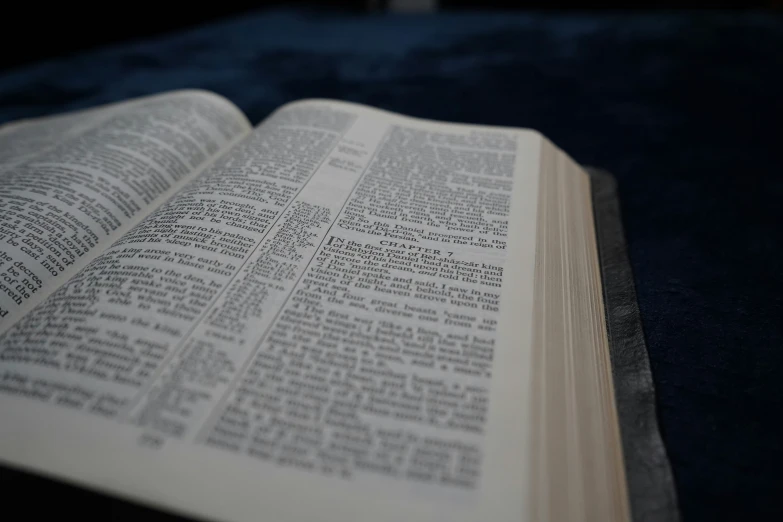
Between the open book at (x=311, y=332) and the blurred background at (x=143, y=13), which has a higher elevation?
the blurred background at (x=143, y=13)

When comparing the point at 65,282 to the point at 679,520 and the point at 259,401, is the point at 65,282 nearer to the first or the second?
the point at 259,401

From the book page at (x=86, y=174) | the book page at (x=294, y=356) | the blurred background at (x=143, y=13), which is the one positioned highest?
the blurred background at (x=143, y=13)

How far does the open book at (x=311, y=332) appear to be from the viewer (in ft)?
0.88

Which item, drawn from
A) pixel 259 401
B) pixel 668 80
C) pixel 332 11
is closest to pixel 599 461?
pixel 259 401

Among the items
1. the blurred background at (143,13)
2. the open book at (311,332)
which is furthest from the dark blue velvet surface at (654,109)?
the blurred background at (143,13)

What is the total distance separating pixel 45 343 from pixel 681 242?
52 centimetres

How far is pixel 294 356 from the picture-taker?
32 cm

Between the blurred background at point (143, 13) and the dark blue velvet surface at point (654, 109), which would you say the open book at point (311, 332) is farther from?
the blurred background at point (143, 13)

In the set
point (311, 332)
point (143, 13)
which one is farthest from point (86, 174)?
point (143, 13)

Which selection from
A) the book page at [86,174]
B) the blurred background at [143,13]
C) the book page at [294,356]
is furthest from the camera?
the blurred background at [143,13]

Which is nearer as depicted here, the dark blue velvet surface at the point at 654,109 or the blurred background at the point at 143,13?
the dark blue velvet surface at the point at 654,109

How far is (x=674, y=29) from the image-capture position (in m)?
1.16

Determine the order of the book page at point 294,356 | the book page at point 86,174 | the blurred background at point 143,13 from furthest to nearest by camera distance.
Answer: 1. the blurred background at point 143,13
2. the book page at point 86,174
3. the book page at point 294,356

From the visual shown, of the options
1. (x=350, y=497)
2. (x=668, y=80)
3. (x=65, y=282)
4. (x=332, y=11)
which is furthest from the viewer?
(x=332, y=11)
